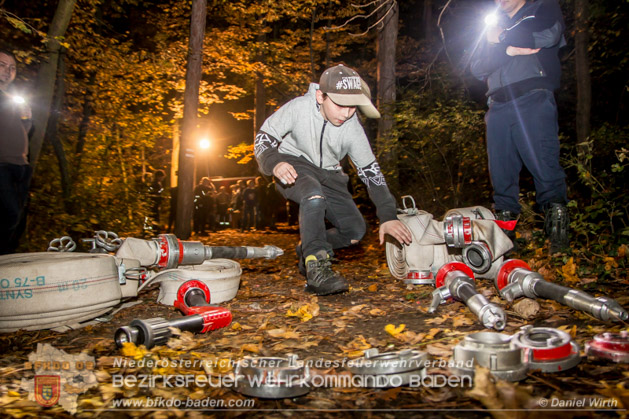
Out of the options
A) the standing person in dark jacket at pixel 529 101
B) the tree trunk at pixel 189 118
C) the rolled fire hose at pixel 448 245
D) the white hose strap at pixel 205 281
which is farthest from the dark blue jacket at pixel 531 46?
the tree trunk at pixel 189 118

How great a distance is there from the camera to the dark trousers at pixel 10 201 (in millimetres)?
4738

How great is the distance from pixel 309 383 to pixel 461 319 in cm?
126

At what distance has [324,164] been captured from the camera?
4395mm

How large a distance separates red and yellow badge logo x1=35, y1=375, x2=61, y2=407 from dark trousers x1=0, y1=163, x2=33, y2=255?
3.63 meters

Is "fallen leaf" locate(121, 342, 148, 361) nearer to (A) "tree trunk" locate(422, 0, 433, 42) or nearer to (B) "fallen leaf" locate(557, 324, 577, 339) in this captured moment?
(B) "fallen leaf" locate(557, 324, 577, 339)

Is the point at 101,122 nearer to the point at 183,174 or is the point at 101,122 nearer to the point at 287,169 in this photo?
the point at 183,174

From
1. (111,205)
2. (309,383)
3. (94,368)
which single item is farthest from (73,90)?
(309,383)

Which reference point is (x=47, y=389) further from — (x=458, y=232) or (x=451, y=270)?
(x=458, y=232)

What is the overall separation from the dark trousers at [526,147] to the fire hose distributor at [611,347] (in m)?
2.30

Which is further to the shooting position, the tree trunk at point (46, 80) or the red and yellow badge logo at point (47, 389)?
the tree trunk at point (46, 80)

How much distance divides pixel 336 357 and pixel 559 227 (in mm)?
2767

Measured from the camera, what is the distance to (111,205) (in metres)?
9.09

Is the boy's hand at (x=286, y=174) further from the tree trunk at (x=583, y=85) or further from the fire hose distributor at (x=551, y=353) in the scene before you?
the tree trunk at (x=583, y=85)

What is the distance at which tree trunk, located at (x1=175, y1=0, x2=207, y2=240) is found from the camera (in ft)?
37.0
